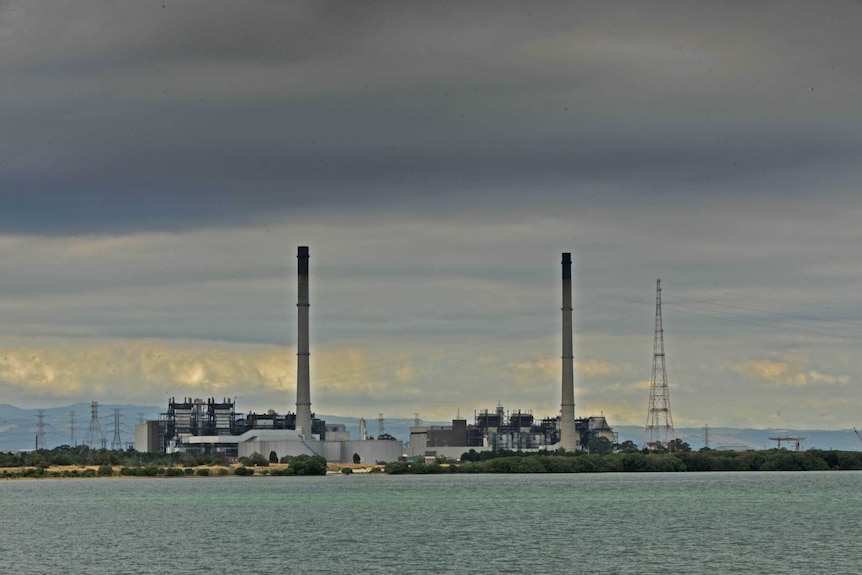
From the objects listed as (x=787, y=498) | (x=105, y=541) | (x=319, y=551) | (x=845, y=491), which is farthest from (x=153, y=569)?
(x=845, y=491)

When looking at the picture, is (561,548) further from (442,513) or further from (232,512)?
(232,512)

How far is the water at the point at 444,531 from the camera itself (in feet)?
247

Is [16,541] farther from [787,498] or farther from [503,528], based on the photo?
[787,498]

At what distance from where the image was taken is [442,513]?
11688 cm

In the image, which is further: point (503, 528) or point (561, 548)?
point (503, 528)

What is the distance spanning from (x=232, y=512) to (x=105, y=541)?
30616 millimetres

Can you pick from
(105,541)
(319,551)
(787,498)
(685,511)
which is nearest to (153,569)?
(319,551)

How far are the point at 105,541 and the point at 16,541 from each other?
630 cm

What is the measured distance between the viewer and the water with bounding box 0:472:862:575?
247 ft

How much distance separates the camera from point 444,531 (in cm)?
9675

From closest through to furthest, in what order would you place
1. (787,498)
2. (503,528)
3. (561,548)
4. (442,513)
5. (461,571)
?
(461,571) < (561,548) < (503,528) < (442,513) < (787,498)

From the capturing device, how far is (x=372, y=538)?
302 ft

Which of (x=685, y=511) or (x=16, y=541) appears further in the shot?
(x=685, y=511)

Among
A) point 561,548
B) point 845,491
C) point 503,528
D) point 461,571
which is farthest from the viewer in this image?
point 845,491
